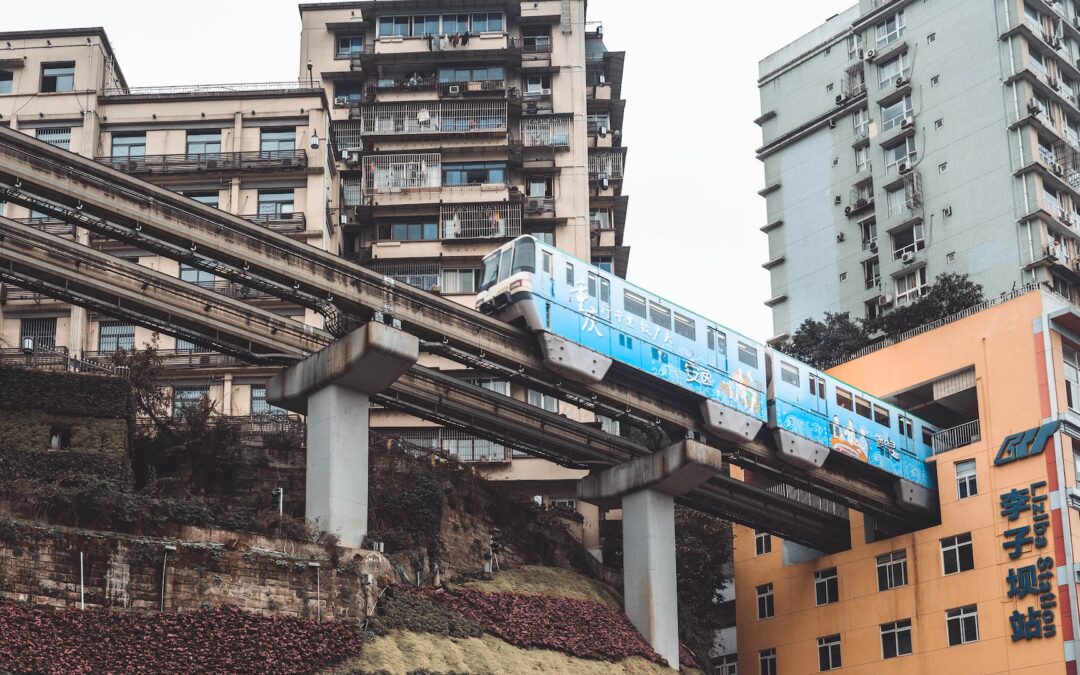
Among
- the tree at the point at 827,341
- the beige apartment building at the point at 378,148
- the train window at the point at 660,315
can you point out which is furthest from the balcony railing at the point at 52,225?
the tree at the point at 827,341

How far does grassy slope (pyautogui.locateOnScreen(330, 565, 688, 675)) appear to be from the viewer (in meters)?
35.0

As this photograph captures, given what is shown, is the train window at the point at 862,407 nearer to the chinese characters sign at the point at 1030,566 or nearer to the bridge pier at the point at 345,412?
the chinese characters sign at the point at 1030,566

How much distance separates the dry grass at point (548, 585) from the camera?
4422 centimetres

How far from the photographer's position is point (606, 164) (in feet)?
233

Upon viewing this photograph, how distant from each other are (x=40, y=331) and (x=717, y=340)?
26.4 metres

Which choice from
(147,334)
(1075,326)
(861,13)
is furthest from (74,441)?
(861,13)

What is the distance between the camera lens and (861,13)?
83375 mm

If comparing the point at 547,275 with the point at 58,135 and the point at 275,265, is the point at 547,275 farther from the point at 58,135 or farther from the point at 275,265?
the point at 58,135

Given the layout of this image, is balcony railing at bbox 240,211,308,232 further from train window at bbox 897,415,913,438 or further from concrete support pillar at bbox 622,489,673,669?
train window at bbox 897,415,913,438

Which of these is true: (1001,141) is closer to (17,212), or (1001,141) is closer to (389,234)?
(389,234)

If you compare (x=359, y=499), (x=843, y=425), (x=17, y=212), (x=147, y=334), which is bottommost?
(x=359, y=499)

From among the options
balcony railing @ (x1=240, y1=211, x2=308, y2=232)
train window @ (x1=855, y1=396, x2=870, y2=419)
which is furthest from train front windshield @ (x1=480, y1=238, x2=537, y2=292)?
balcony railing @ (x1=240, y1=211, x2=308, y2=232)

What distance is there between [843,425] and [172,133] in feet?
96.5

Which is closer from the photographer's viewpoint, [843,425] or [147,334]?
[843,425]
